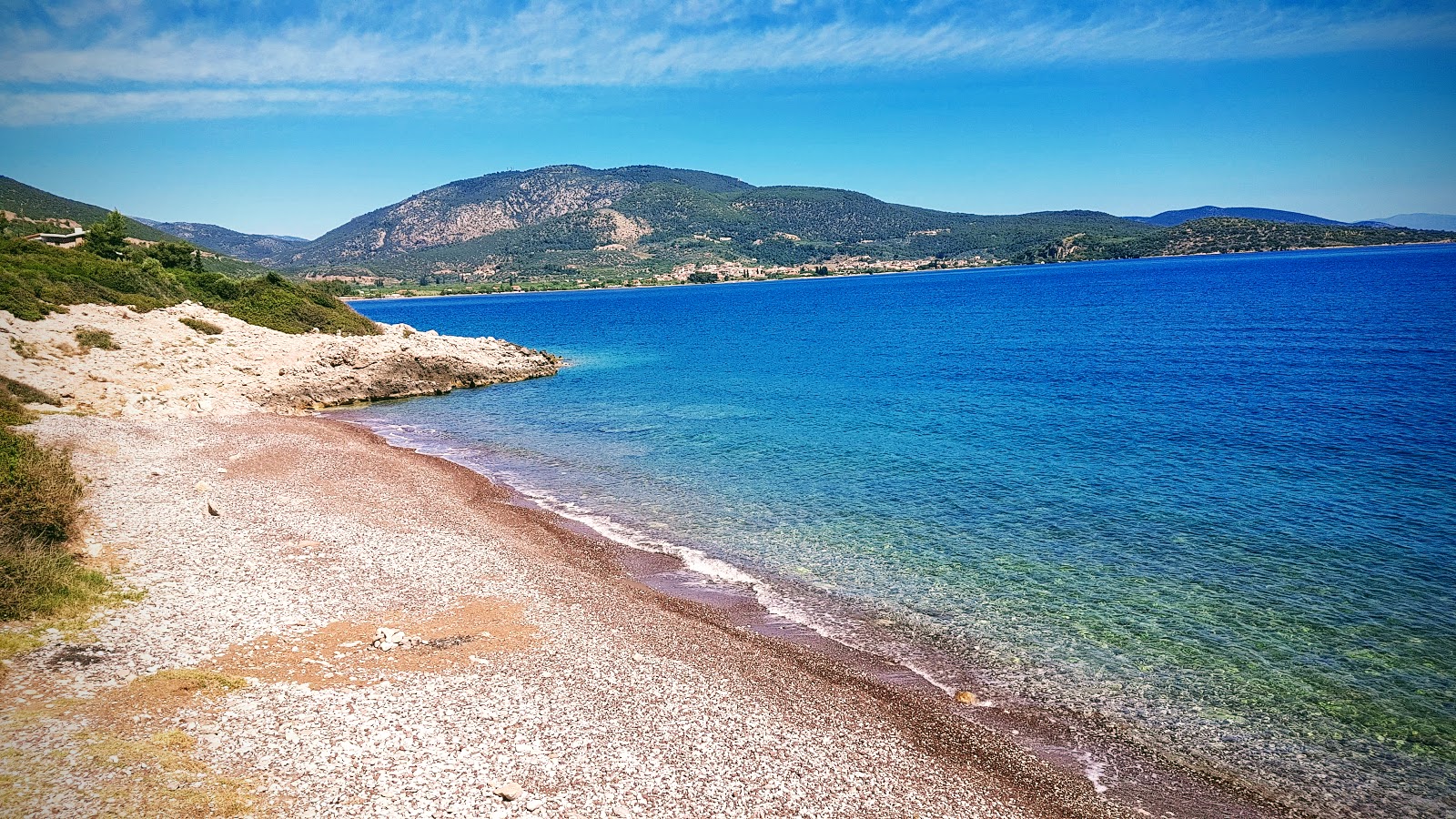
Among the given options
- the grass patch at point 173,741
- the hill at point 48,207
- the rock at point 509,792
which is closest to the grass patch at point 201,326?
the grass patch at point 173,741

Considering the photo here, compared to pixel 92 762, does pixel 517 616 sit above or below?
below

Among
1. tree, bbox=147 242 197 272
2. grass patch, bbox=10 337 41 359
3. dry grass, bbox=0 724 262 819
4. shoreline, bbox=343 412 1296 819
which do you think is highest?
tree, bbox=147 242 197 272

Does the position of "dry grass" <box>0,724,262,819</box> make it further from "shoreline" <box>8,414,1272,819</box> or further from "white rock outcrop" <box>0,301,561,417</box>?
"white rock outcrop" <box>0,301,561,417</box>

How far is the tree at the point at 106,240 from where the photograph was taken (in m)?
55.6

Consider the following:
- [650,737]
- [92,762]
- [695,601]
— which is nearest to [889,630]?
[695,601]

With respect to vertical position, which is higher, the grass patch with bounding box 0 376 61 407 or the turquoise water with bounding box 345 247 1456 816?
the grass patch with bounding box 0 376 61 407

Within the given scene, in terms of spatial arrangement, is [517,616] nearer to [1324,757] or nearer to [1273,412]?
[1324,757]

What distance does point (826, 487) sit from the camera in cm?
2256

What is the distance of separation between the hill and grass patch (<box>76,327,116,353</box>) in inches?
2513

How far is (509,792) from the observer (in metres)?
7.88

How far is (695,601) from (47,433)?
22.5 metres

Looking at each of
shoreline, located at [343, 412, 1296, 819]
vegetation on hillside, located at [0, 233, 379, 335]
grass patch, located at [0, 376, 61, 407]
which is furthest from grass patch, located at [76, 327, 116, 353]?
shoreline, located at [343, 412, 1296, 819]

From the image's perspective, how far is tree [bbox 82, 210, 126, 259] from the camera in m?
55.6

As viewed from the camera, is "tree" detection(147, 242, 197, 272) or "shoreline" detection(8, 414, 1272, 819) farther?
"tree" detection(147, 242, 197, 272)
